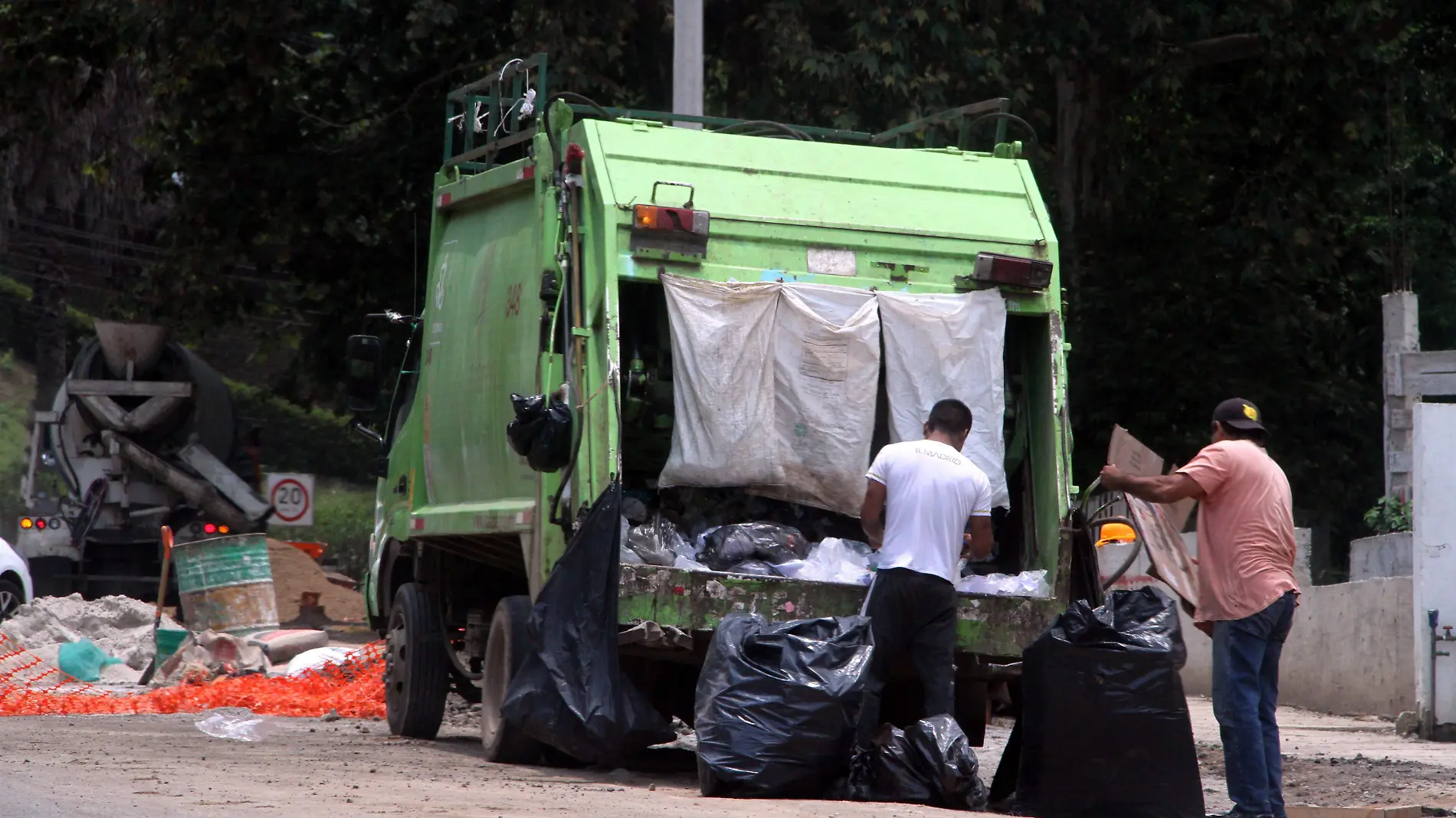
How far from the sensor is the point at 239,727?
989 cm

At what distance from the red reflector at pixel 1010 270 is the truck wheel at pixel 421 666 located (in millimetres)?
3300

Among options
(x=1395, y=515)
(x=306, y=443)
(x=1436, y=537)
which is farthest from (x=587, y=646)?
(x=306, y=443)

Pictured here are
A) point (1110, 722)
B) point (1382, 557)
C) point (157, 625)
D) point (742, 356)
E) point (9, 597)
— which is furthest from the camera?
point (9, 597)

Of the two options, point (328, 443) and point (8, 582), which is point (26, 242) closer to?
point (328, 443)

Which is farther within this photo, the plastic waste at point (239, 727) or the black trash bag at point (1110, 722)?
the plastic waste at point (239, 727)

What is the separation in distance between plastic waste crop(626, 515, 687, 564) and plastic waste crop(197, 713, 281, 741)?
9.46 ft

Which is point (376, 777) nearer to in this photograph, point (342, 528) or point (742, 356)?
point (742, 356)

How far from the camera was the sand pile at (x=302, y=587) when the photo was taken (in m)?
19.5

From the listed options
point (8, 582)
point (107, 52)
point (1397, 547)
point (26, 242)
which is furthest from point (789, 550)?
point (26, 242)

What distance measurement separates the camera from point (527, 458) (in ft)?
24.6

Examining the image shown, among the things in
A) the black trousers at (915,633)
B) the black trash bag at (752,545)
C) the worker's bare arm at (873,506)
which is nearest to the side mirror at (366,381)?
the black trash bag at (752,545)

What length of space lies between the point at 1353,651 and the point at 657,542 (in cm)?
630

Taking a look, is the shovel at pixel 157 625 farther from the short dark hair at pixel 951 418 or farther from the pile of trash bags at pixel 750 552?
the short dark hair at pixel 951 418

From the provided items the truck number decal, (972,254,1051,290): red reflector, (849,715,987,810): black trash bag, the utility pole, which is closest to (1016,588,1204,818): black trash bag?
(849,715,987,810): black trash bag
